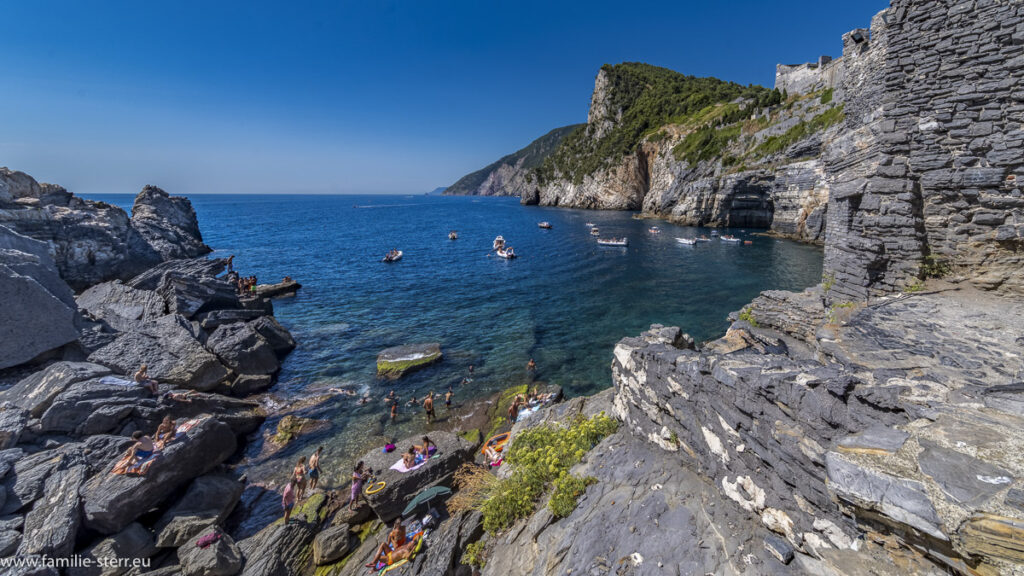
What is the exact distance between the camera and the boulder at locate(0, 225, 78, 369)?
14.6 metres

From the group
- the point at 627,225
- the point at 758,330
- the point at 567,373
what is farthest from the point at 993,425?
the point at 627,225

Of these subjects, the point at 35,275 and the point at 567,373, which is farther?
the point at 567,373

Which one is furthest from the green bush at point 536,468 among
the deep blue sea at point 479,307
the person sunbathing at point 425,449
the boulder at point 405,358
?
the boulder at point 405,358

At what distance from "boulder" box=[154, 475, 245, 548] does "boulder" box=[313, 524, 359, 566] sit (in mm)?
3292

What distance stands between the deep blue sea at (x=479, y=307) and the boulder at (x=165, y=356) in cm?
309

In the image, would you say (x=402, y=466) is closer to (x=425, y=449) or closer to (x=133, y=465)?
(x=425, y=449)

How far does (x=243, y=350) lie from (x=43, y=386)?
6965 millimetres

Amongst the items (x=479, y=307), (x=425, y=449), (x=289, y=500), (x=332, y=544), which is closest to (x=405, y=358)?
(x=425, y=449)

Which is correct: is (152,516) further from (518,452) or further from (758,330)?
(758,330)

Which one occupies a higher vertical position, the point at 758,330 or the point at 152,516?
the point at 758,330

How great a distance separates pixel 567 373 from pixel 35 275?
25.6 meters

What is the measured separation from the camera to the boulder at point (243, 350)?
746 inches

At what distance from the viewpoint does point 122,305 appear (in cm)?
2080

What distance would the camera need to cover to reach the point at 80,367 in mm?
13906
